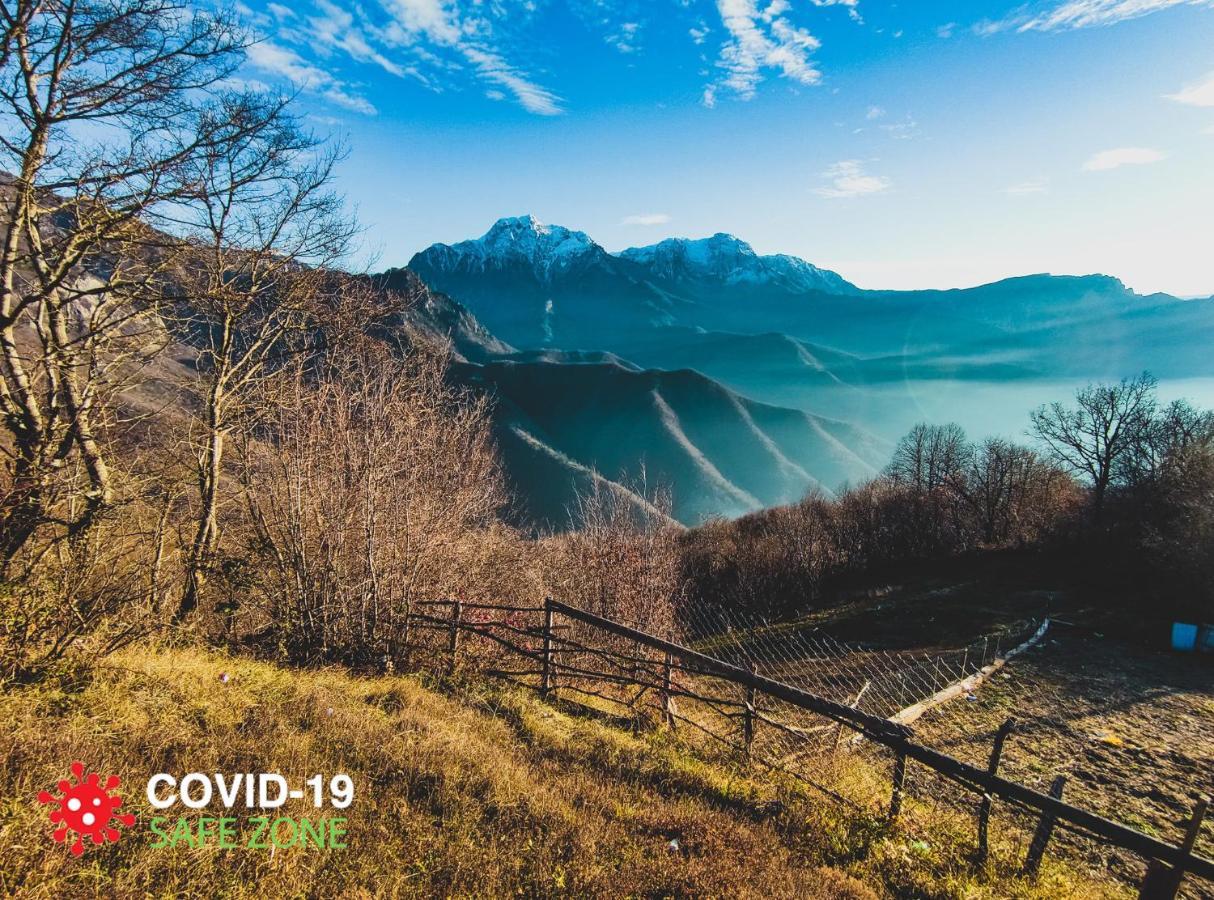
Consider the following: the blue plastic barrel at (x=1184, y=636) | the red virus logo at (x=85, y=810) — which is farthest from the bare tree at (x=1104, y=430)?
the red virus logo at (x=85, y=810)

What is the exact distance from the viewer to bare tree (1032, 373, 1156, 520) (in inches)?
1342

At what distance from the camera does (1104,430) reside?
35688 millimetres

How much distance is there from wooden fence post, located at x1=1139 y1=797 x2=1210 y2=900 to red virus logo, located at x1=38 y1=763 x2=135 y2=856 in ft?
23.5

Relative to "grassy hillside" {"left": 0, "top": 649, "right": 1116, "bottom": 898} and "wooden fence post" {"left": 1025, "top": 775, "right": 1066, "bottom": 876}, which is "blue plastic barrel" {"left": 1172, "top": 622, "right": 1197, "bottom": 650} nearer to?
"grassy hillside" {"left": 0, "top": 649, "right": 1116, "bottom": 898}

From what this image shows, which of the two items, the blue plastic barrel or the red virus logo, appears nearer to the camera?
the red virus logo

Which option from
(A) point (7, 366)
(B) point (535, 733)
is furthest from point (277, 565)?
(B) point (535, 733)

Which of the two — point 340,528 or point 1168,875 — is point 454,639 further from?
point 1168,875

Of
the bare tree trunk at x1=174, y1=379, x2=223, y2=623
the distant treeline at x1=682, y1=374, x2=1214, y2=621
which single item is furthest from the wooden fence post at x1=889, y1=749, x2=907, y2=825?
the distant treeline at x1=682, y1=374, x2=1214, y2=621

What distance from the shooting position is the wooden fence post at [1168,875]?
387 centimetres

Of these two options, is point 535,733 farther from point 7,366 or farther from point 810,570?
point 810,570

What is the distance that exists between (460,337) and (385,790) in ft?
573

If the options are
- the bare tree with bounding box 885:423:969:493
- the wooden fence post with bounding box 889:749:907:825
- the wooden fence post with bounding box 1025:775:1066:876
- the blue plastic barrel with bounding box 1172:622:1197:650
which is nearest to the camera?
the wooden fence post with bounding box 1025:775:1066:876

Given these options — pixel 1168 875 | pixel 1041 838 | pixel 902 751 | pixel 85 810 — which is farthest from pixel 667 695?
pixel 85 810

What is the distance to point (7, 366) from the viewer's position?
5945 millimetres
